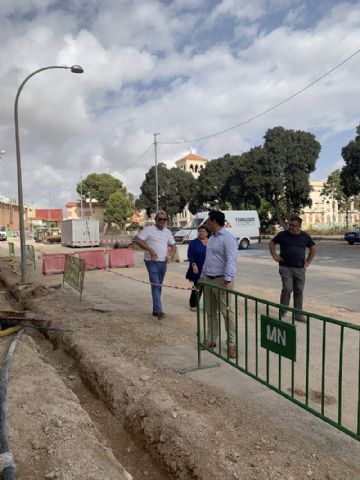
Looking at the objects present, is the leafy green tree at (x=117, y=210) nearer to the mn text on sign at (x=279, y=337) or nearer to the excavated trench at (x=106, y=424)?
Result: the excavated trench at (x=106, y=424)

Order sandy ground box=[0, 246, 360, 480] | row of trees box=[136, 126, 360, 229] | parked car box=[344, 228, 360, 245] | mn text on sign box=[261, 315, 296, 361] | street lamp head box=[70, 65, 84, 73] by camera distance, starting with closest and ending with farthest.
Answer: sandy ground box=[0, 246, 360, 480], mn text on sign box=[261, 315, 296, 361], street lamp head box=[70, 65, 84, 73], parked car box=[344, 228, 360, 245], row of trees box=[136, 126, 360, 229]

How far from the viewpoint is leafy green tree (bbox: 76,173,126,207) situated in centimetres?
8081

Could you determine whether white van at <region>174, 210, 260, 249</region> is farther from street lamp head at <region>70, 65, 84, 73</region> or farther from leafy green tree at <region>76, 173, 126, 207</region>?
leafy green tree at <region>76, 173, 126, 207</region>

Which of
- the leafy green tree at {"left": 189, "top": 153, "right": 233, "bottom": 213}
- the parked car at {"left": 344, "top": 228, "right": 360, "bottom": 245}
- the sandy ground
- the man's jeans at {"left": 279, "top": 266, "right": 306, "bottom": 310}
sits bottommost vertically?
the sandy ground

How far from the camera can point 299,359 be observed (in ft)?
15.6

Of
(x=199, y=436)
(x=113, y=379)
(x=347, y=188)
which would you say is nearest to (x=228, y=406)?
(x=199, y=436)

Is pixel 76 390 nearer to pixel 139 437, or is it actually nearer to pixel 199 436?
pixel 139 437

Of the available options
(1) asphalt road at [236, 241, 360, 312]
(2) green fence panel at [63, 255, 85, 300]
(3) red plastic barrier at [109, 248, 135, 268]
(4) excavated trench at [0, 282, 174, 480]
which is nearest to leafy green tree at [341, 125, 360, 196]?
(1) asphalt road at [236, 241, 360, 312]

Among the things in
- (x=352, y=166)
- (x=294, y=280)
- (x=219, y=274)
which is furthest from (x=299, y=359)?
(x=352, y=166)

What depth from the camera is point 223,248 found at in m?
4.89

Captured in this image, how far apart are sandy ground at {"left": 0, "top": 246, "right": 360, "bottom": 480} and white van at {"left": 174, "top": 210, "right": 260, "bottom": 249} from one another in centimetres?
2019

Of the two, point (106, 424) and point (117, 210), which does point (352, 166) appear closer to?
point (106, 424)

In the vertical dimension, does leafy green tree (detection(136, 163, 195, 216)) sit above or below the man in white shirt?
above

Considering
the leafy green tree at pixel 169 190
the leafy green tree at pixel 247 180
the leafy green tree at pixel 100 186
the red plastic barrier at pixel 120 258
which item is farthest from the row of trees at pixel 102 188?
the red plastic barrier at pixel 120 258
